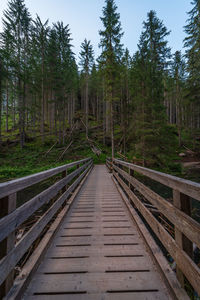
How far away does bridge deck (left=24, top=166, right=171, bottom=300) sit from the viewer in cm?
161

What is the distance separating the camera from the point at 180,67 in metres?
26.8

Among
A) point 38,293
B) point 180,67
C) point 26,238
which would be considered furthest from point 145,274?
point 180,67

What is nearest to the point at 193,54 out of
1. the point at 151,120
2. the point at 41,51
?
the point at 151,120

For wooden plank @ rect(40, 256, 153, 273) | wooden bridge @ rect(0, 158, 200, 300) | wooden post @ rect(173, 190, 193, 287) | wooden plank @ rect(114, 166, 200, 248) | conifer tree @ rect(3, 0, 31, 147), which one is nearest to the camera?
wooden plank @ rect(114, 166, 200, 248)

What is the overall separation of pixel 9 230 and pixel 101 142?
2383 centimetres

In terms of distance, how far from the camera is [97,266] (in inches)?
80.2

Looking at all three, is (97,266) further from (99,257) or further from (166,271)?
(166,271)

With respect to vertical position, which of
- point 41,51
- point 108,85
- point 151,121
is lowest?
point 151,121

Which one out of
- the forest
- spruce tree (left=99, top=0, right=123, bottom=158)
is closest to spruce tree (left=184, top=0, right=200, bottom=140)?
the forest

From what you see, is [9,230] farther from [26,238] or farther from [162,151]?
[162,151]

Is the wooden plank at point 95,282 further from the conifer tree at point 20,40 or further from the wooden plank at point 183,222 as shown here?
the conifer tree at point 20,40

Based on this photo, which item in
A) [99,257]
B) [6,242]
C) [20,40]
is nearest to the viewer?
[6,242]

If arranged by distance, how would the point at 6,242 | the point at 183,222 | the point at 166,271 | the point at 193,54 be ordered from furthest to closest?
1. the point at 193,54
2. the point at 166,271
3. the point at 183,222
4. the point at 6,242

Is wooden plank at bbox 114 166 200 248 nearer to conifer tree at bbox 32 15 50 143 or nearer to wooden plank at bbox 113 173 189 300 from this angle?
wooden plank at bbox 113 173 189 300
